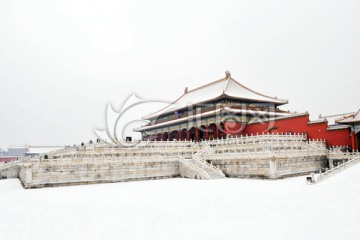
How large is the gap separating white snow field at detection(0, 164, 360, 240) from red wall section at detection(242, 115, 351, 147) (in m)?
11.6

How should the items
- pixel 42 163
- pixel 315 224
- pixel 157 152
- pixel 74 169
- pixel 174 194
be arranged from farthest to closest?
pixel 157 152 → pixel 74 169 → pixel 42 163 → pixel 174 194 → pixel 315 224

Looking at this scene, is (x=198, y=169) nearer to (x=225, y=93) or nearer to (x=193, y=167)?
(x=193, y=167)

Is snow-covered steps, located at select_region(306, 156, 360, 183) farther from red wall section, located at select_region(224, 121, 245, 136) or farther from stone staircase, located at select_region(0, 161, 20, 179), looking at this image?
stone staircase, located at select_region(0, 161, 20, 179)

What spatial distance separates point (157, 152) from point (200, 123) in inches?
548

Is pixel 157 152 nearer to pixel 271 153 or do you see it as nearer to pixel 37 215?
pixel 271 153

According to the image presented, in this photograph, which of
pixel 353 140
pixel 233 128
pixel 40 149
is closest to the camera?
pixel 353 140

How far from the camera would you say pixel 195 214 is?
12359 mm

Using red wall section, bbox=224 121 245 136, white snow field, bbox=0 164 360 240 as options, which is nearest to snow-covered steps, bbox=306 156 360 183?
white snow field, bbox=0 164 360 240

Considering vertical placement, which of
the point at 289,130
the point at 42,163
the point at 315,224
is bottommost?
the point at 315,224

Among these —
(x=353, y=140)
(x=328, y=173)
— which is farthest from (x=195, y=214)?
(x=353, y=140)

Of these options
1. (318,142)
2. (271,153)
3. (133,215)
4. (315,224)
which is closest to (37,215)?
(133,215)

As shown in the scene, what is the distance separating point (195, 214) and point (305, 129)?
74.8 ft

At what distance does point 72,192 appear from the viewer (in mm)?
18641

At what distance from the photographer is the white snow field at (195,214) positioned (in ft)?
33.6
